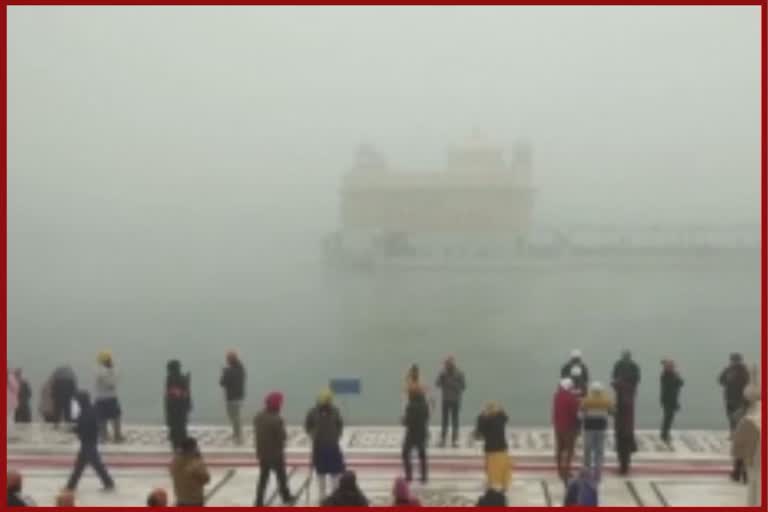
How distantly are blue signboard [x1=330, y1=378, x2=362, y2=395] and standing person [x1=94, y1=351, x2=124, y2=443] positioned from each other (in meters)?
1.90

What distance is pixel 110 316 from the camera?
215 feet

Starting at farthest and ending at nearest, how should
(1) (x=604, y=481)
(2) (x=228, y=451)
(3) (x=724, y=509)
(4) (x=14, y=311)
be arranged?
(4) (x=14, y=311), (2) (x=228, y=451), (1) (x=604, y=481), (3) (x=724, y=509)

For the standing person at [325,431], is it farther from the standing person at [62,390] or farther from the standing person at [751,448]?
the standing person at [62,390]

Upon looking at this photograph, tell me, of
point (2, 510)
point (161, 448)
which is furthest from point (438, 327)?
point (2, 510)

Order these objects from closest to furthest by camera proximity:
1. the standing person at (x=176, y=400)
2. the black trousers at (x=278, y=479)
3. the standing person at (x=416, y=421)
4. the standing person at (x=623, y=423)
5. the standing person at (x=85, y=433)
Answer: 1. the black trousers at (x=278, y=479)
2. the standing person at (x=85, y=433)
3. the standing person at (x=416, y=421)
4. the standing person at (x=623, y=423)
5. the standing person at (x=176, y=400)

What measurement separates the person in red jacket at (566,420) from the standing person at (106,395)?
12.5ft

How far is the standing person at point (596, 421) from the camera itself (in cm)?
870

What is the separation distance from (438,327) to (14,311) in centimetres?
2955

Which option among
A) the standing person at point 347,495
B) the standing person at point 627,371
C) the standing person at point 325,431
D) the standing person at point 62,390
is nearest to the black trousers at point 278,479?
the standing person at point 325,431

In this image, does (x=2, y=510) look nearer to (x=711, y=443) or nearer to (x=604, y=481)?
(x=604, y=481)

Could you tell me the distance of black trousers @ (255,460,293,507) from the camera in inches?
320

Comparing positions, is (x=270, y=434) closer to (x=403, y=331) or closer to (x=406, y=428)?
(x=406, y=428)

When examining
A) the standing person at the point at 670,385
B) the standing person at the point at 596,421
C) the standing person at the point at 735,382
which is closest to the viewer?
the standing person at the point at 596,421

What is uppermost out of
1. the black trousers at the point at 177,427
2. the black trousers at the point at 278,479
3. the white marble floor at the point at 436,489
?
the black trousers at the point at 177,427
